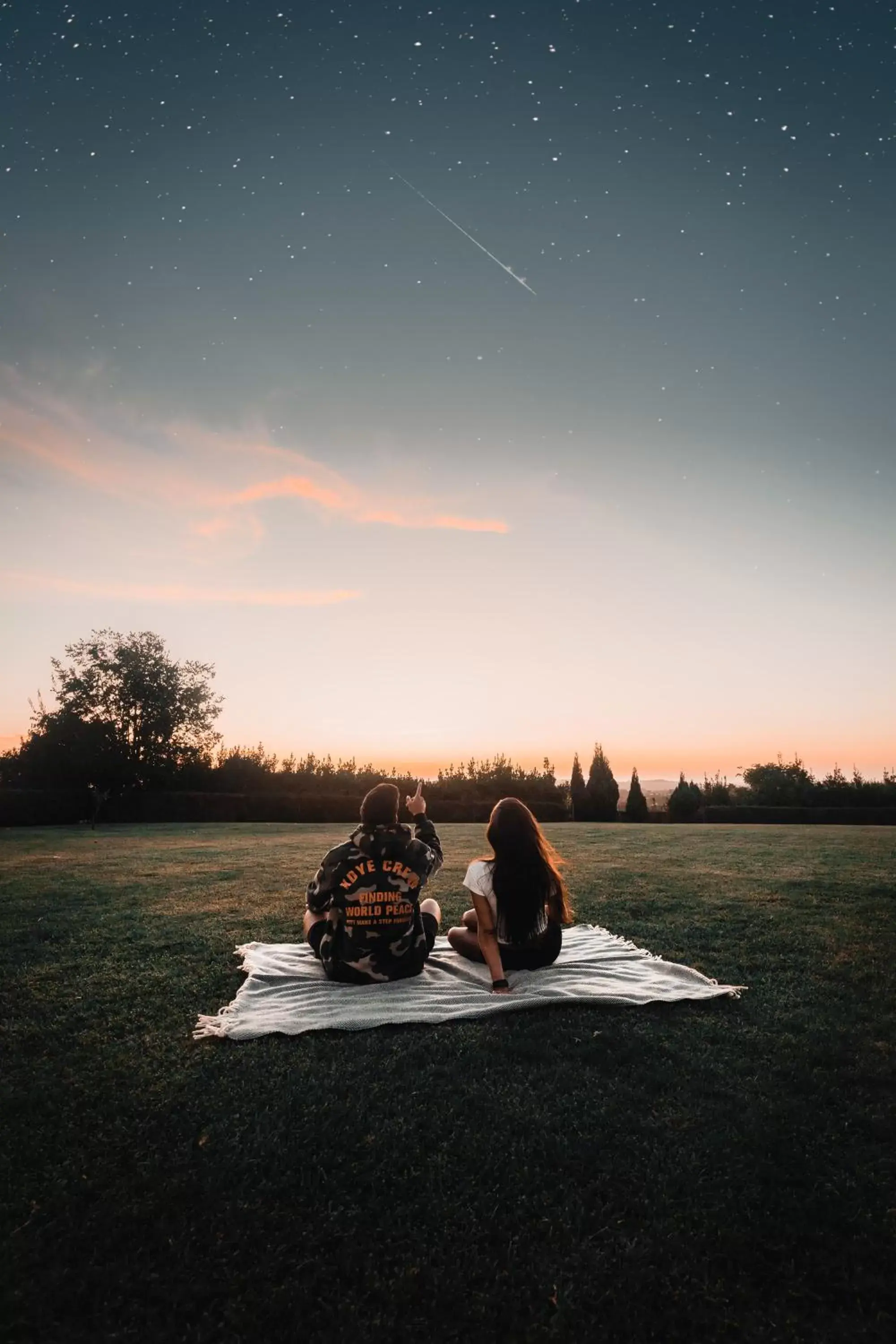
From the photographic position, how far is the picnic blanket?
391 cm

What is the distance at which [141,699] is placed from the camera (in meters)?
38.2

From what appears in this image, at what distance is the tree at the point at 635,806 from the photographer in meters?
29.9

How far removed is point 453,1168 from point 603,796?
29070 mm

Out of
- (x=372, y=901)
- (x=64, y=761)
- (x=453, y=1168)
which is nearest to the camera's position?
(x=453, y=1168)

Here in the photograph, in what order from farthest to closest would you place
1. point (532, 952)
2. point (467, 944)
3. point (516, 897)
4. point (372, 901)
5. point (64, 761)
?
point (64, 761) < point (467, 944) < point (532, 952) < point (516, 897) < point (372, 901)

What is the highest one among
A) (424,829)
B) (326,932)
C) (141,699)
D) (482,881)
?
(141,699)

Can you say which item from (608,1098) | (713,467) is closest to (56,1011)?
(608,1098)

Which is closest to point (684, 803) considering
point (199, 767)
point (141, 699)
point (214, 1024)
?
point (199, 767)

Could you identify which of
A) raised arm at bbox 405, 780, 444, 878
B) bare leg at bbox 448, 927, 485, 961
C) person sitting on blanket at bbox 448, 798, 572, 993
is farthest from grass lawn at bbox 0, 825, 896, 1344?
raised arm at bbox 405, 780, 444, 878

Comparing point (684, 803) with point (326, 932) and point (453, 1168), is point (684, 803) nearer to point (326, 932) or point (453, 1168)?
point (326, 932)

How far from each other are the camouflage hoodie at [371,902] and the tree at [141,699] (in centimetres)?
3372

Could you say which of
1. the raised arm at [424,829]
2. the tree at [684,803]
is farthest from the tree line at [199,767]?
the raised arm at [424,829]

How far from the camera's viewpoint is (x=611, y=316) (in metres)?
10.8

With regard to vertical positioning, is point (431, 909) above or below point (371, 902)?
below
